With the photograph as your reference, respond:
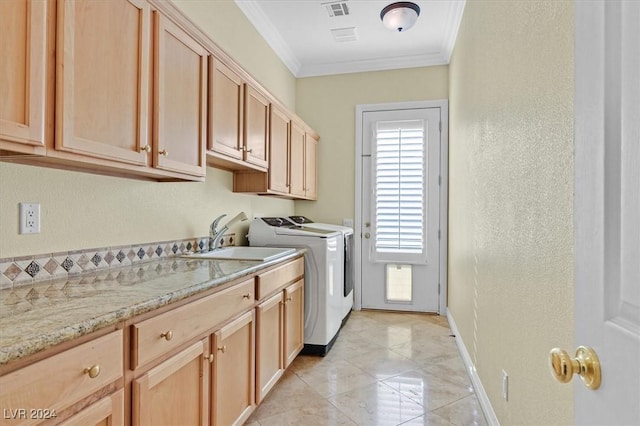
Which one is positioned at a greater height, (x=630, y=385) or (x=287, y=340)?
(x=630, y=385)

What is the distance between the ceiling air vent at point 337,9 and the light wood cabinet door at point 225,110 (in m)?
1.35

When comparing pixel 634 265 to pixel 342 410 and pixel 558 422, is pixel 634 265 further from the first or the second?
pixel 342 410

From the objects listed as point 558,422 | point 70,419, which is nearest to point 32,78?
point 70,419

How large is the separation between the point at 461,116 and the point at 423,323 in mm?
2118

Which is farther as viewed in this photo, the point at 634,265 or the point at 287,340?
the point at 287,340

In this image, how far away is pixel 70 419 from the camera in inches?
35.4

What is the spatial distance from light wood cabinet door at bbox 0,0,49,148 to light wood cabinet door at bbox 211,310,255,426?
3.39 feet

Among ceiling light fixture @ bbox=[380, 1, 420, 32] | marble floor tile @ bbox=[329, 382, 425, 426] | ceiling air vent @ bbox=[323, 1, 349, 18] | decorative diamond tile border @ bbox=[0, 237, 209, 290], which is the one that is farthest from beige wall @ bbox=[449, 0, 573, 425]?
decorative diamond tile border @ bbox=[0, 237, 209, 290]

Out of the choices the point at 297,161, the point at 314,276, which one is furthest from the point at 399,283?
the point at 297,161

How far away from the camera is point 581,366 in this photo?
0.60 meters

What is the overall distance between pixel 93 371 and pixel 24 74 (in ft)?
2.83

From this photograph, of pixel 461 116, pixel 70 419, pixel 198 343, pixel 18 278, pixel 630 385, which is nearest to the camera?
pixel 630 385

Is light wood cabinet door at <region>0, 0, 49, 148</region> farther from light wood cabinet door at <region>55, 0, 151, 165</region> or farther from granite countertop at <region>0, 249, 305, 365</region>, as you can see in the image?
granite countertop at <region>0, 249, 305, 365</region>

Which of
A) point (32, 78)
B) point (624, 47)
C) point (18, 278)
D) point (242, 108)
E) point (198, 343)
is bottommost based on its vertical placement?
point (198, 343)
